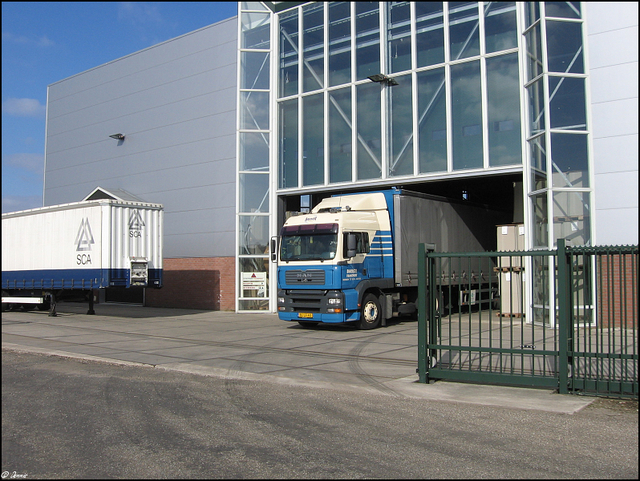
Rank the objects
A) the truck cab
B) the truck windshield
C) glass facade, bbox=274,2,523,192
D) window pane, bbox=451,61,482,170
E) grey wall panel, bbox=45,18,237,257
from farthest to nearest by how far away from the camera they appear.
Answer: grey wall panel, bbox=45,18,237,257 < window pane, bbox=451,61,482,170 < glass facade, bbox=274,2,523,192 < the truck windshield < the truck cab

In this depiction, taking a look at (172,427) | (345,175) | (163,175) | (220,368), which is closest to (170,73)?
(163,175)

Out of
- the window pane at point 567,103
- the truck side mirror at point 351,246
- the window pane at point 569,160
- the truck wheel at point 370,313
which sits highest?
the window pane at point 567,103

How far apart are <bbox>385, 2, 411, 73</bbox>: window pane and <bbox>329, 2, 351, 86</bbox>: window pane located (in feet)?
5.86

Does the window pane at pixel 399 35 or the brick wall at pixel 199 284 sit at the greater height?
the window pane at pixel 399 35

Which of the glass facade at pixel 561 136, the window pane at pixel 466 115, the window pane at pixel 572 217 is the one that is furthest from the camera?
the window pane at pixel 466 115

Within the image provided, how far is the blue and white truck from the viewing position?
16.1 metres

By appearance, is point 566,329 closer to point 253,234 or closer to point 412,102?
point 412,102

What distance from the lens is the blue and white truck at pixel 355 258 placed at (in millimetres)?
16141

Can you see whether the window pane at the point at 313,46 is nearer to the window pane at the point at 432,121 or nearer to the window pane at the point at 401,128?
the window pane at the point at 401,128

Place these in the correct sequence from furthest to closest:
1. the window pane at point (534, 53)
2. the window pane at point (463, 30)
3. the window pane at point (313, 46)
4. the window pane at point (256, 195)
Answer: the window pane at point (256, 195), the window pane at point (313, 46), the window pane at point (463, 30), the window pane at point (534, 53)

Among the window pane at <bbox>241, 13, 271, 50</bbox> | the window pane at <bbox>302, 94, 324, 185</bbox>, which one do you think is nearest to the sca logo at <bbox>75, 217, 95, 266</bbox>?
the window pane at <bbox>302, 94, 324, 185</bbox>

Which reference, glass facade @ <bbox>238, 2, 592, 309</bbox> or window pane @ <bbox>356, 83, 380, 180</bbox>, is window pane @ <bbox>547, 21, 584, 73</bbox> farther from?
window pane @ <bbox>356, 83, 380, 180</bbox>

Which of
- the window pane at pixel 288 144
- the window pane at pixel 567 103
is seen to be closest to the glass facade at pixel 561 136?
the window pane at pixel 567 103

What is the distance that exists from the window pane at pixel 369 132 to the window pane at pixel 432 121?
1.65 m
